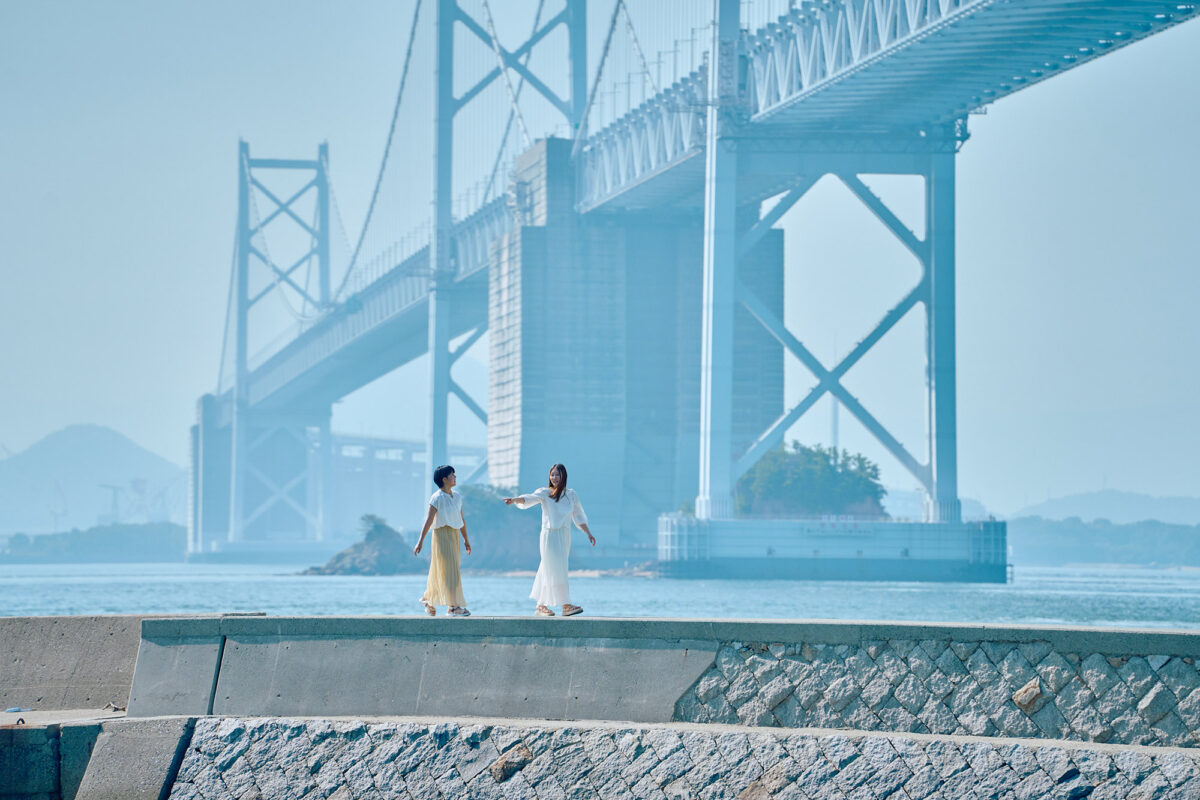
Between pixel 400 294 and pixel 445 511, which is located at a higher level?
pixel 400 294

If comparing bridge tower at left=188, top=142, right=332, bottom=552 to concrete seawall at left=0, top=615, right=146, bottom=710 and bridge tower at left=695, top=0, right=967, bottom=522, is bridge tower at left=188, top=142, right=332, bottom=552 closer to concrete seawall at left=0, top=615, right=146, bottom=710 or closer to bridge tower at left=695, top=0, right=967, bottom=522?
bridge tower at left=695, top=0, right=967, bottom=522

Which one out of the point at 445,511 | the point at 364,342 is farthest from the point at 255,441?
the point at 445,511

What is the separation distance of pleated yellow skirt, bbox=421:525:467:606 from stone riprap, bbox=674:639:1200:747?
7.81 ft

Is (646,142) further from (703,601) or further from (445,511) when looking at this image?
(445,511)

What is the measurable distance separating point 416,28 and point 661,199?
72.5 ft

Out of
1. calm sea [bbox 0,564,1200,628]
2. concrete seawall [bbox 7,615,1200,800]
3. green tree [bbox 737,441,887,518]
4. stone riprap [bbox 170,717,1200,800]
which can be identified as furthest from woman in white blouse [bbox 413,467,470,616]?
green tree [bbox 737,441,887,518]

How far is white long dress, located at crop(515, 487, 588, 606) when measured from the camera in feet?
34.7

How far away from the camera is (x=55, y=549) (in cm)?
16825

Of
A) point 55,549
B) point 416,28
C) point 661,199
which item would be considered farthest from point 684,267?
point 55,549

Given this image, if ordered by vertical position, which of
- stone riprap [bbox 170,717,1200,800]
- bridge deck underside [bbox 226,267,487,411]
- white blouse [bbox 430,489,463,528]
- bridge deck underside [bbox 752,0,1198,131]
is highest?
bridge deck underside [bbox 752,0,1198,131]

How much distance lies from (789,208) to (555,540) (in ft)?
193

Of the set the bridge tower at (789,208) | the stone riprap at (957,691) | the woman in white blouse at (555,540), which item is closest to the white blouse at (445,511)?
the woman in white blouse at (555,540)

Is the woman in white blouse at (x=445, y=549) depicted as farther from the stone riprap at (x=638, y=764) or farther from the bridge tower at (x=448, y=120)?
the bridge tower at (x=448, y=120)

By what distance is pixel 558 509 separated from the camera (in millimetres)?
10711
